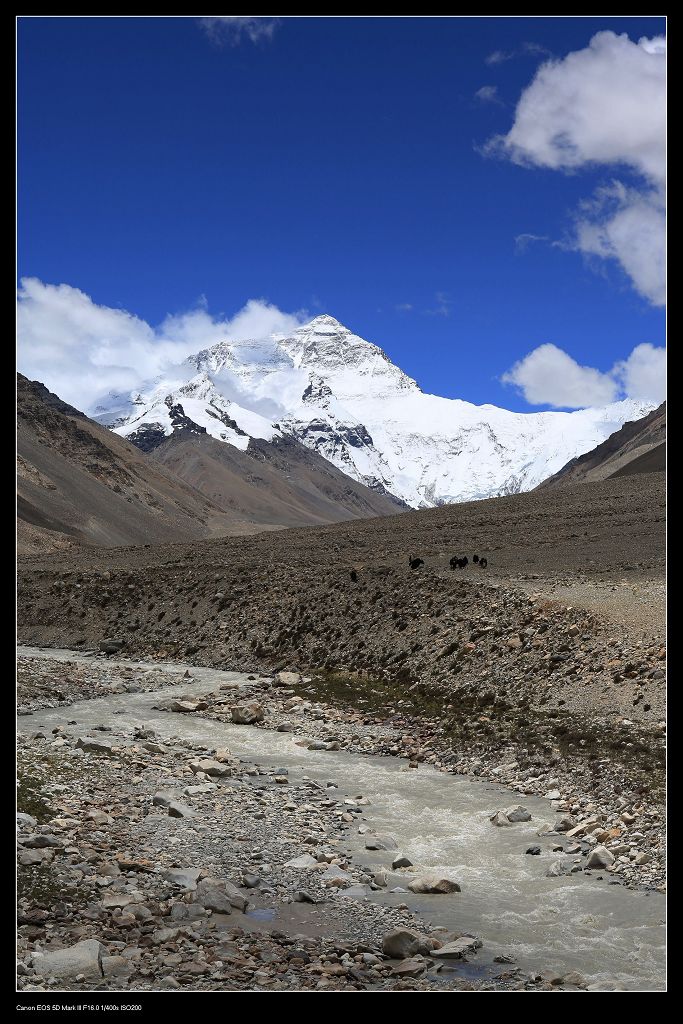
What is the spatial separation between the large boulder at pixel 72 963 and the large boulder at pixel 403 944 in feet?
14.9

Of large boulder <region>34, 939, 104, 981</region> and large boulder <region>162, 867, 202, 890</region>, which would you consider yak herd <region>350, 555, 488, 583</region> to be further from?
large boulder <region>34, 939, 104, 981</region>

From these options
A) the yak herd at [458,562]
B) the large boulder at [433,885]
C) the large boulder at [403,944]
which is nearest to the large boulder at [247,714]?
the large boulder at [433,885]

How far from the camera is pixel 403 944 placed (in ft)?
48.8

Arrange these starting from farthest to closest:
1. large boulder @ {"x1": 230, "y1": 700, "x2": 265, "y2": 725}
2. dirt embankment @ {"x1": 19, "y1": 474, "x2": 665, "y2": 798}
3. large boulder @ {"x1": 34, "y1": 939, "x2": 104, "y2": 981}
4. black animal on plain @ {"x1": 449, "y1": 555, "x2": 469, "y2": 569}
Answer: black animal on plain @ {"x1": 449, "y1": 555, "x2": 469, "y2": 569} < large boulder @ {"x1": 230, "y1": 700, "x2": 265, "y2": 725} < dirt embankment @ {"x1": 19, "y1": 474, "x2": 665, "y2": 798} < large boulder @ {"x1": 34, "y1": 939, "x2": 104, "y2": 981}

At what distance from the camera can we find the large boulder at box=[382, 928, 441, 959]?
1483 cm

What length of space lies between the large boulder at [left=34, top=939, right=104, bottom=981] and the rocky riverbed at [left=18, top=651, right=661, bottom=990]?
0.10ft

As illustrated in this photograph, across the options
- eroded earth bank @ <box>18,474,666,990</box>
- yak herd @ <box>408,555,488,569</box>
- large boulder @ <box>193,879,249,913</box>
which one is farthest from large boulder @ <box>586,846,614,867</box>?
yak herd @ <box>408,555,488,569</box>

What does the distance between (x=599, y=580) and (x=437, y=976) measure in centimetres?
3499

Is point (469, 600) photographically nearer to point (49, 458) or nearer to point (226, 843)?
point (226, 843)

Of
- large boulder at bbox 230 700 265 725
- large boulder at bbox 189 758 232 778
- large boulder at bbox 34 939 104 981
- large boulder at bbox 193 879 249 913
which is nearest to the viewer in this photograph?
large boulder at bbox 34 939 104 981

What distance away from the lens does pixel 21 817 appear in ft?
64.6

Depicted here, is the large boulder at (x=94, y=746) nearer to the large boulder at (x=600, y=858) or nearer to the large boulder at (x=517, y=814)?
the large boulder at (x=517, y=814)

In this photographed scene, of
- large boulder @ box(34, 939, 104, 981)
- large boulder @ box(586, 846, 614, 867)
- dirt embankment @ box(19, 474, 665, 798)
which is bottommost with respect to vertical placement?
large boulder @ box(586, 846, 614, 867)

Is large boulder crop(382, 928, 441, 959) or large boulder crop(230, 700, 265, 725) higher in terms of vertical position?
large boulder crop(382, 928, 441, 959)
